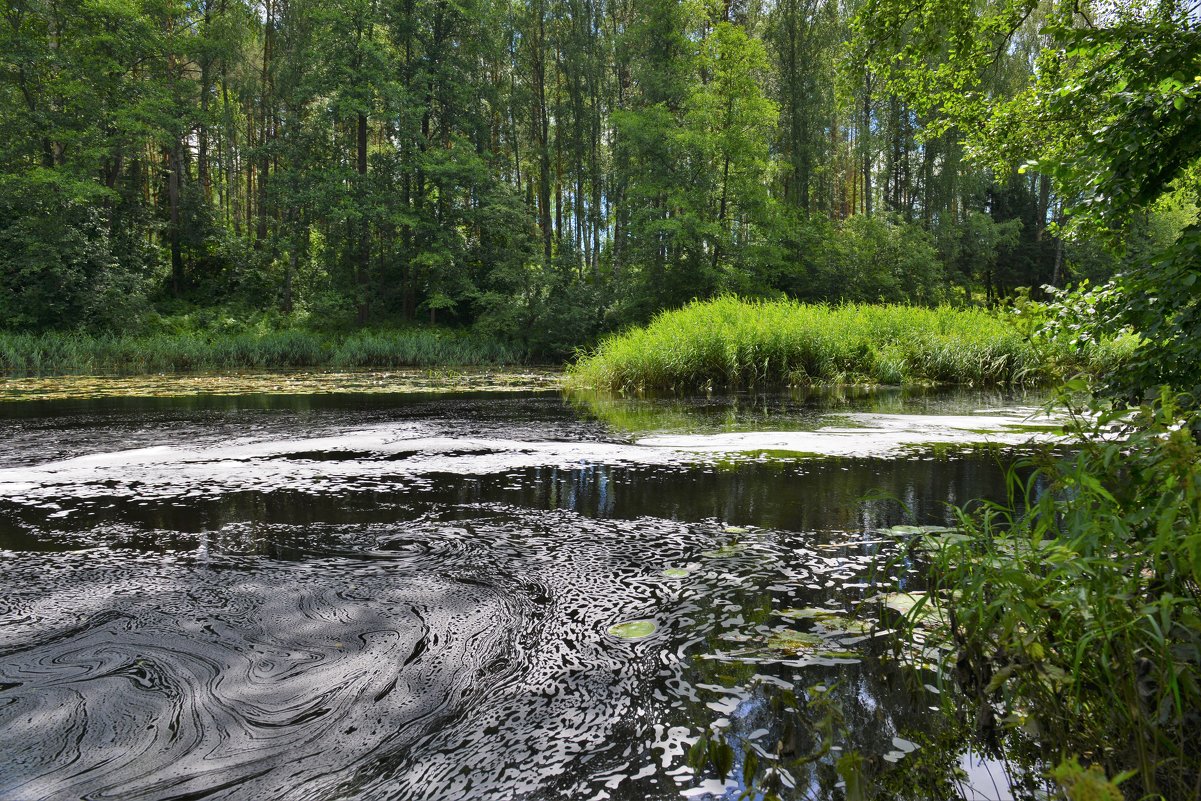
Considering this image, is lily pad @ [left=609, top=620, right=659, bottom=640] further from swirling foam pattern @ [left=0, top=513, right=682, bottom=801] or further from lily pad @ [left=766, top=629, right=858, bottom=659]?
lily pad @ [left=766, top=629, right=858, bottom=659]

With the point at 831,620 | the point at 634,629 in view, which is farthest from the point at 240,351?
the point at 831,620

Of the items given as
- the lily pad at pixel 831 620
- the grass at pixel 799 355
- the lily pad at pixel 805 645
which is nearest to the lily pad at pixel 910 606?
the lily pad at pixel 831 620

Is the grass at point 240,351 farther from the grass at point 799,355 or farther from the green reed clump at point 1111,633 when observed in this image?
the green reed clump at point 1111,633

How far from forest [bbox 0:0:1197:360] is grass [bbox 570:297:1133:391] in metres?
8.40

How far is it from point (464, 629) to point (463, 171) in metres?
23.9

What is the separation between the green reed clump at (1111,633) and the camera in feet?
3.88

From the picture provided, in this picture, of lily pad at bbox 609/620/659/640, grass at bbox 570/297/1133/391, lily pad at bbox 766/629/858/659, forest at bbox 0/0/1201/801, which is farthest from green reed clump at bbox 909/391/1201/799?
grass at bbox 570/297/1133/391

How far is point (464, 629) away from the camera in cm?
212

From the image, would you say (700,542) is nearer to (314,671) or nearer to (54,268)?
(314,671)

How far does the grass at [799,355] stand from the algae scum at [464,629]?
258 inches

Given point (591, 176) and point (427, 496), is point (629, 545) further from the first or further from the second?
point (591, 176)

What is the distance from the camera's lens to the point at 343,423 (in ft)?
24.3

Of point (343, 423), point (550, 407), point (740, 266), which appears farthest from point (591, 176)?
point (343, 423)

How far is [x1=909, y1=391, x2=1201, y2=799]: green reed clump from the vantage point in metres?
1.18
